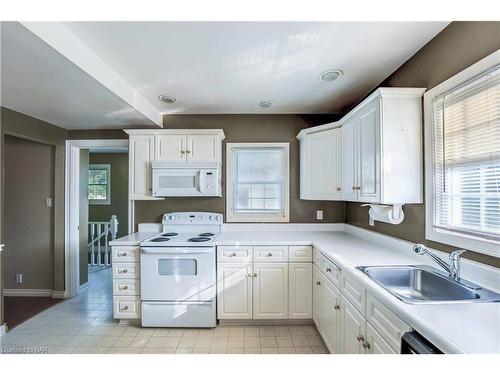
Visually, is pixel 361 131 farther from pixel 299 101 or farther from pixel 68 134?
pixel 68 134

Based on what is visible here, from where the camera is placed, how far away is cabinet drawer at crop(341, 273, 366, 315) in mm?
1387

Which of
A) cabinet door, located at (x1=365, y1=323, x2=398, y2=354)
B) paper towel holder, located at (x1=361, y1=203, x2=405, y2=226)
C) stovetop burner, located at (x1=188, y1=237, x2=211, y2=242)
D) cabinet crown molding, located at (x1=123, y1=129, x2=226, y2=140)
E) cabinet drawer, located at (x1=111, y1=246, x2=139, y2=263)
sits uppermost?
cabinet crown molding, located at (x1=123, y1=129, x2=226, y2=140)

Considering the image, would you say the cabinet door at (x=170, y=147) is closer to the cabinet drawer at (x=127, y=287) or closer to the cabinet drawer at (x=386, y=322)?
the cabinet drawer at (x=127, y=287)

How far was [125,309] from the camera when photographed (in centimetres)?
247

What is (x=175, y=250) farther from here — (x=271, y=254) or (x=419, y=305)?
(x=419, y=305)

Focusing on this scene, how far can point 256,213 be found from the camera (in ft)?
10.2

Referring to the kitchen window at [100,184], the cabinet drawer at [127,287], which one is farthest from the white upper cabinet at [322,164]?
the kitchen window at [100,184]

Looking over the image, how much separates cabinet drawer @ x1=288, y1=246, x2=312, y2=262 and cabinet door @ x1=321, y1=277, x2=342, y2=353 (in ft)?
1.20

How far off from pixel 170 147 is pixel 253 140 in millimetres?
1054

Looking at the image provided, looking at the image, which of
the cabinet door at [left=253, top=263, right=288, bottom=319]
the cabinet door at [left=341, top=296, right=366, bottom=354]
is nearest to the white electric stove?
the cabinet door at [left=253, top=263, right=288, bottom=319]

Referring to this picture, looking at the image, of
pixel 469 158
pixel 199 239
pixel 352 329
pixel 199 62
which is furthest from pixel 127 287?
pixel 469 158

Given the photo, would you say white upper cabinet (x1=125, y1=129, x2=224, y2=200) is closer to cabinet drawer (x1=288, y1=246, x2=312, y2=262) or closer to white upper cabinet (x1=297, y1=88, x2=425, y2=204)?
cabinet drawer (x1=288, y1=246, x2=312, y2=262)
